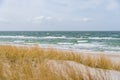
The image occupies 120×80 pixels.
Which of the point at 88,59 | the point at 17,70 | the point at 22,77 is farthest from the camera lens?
the point at 88,59

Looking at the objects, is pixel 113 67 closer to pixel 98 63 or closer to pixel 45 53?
pixel 98 63

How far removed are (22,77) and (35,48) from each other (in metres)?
3.73

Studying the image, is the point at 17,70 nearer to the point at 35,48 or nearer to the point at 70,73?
the point at 70,73

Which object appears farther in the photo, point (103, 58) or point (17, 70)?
point (103, 58)

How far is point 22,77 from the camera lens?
4332 millimetres

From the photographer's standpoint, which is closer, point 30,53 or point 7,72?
point 7,72

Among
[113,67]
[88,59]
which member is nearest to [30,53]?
[88,59]

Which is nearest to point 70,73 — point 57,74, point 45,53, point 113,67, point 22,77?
point 57,74

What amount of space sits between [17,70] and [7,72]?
0.21 metres

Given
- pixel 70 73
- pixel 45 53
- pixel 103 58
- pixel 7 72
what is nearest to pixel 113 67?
pixel 103 58

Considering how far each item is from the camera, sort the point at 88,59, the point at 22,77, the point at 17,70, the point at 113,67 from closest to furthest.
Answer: the point at 22,77, the point at 17,70, the point at 113,67, the point at 88,59

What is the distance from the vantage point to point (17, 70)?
4.71 m

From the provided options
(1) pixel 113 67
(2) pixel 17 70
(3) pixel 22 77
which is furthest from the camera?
(1) pixel 113 67

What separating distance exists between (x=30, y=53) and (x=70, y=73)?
3.13 metres
